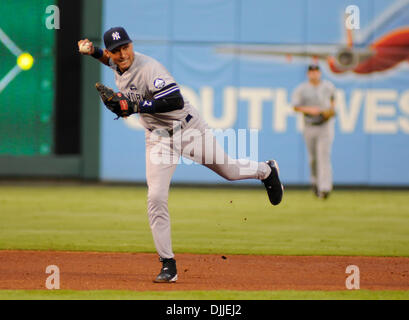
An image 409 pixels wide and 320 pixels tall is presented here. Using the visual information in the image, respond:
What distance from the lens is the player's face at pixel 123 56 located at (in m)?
6.21

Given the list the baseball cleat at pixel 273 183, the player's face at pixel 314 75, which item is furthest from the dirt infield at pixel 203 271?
the player's face at pixel 314 75

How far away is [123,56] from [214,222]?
510 centimetres

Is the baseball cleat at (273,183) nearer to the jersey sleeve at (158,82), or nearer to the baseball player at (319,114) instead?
the jersey sleeve at (158,82)

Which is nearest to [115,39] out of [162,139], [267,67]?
[162,139]

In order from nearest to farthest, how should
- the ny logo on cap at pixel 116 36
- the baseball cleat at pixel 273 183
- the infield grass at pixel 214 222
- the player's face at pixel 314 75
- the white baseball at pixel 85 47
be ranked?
the ny logo on cap at pixel 116 36 → the white baseball at pixel 85 47 → the baseball cleat at pixel 273 183 → the infield grass at pixel 214 222 → the player's face at pixel 314 75

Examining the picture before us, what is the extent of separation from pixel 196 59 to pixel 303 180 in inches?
146

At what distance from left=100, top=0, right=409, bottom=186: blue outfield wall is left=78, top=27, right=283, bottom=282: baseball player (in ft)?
36.1

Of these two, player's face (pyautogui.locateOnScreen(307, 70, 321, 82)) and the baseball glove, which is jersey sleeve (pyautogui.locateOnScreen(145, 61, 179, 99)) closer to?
the baseball glove

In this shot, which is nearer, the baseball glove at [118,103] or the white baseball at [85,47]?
the baseball glove at [118,103]

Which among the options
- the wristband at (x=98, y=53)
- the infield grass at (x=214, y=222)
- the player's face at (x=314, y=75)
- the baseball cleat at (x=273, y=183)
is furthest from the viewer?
the player's face at (x=314, y=75)

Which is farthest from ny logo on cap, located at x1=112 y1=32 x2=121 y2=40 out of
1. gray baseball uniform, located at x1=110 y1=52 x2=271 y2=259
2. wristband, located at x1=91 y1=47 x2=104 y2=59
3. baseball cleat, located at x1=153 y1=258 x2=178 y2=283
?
baseball cleat, located at x1=153 y1=258 x2=178 y2=283

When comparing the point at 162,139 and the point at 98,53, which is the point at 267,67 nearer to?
the point at 98,53

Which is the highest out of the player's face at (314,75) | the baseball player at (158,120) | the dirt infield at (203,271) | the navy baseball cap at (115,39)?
the player's face at (314,75)

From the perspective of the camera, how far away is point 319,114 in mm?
13938
